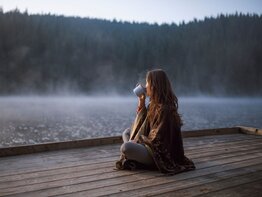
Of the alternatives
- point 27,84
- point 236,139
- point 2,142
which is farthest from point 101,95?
point 236,139

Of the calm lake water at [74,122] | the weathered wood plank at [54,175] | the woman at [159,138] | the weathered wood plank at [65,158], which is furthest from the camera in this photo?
the calm lake water at [74,122]

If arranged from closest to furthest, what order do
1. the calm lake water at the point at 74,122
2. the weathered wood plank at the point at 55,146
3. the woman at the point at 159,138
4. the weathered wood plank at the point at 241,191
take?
the weathered wood plank at the point at 241,191, the woman at the point at 159,138, the weathered wood plank at the point at 55,146, the calm lake water at the point at 74,122

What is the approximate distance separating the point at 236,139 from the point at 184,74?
3353 inches

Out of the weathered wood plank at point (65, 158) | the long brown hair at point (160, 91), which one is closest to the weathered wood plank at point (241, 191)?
the long brown hair at point (160, 91)

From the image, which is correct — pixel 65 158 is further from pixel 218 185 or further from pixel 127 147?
pixel 218 185

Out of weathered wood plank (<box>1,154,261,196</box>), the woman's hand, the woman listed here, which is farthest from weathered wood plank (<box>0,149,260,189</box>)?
the woman's hand

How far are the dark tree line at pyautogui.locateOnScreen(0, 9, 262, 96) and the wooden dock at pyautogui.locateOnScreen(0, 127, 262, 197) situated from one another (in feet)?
250

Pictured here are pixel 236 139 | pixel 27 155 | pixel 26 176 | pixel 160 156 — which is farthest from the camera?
pixel 236 139

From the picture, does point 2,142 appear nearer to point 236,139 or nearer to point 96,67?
point 236,139

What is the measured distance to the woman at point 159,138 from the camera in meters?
3.68

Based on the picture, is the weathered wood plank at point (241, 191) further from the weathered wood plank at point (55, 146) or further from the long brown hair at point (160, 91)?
the weathered wood plank at point (55, 146)

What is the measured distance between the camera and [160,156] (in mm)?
3709

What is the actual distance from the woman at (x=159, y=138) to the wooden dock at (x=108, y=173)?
0.13 metres

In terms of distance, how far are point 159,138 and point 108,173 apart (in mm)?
701
